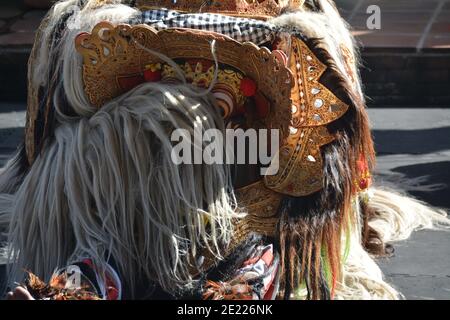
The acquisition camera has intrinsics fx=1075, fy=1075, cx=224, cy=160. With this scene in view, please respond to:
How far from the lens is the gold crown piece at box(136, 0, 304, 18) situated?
228cm

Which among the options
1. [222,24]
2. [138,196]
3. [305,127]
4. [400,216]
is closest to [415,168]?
[400,216]

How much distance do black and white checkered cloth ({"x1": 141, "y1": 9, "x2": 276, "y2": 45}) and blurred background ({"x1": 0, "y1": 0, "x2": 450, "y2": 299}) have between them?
643 millimetres

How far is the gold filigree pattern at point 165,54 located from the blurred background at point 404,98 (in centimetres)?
56

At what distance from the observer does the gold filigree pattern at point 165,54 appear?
2.09 m

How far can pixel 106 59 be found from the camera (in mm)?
2117

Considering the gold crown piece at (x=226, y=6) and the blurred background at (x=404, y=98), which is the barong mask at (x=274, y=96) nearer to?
the gold crown piece at (x=226, y=6)

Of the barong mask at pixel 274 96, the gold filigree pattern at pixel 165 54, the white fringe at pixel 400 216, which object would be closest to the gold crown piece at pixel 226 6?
the barong mask at pixel 274 96

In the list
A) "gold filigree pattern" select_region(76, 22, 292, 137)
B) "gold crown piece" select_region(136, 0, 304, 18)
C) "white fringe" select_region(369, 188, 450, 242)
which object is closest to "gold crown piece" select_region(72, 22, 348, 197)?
"gold filigree pattern" select_region(76, 22, 292, 137)

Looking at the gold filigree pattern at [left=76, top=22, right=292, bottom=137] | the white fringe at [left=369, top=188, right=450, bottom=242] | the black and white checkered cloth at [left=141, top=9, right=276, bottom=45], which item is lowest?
the white fringe at [left=369, top=188, right=450, bottom=242]

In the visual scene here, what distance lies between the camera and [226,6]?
229 cm

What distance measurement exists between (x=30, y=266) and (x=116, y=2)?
61 centimetres

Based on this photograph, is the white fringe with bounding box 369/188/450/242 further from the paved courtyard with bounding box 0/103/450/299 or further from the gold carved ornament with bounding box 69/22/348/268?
the gold carved ornament with bounding box 69/22/348/268

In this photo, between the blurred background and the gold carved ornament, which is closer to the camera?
the gold carved ornament

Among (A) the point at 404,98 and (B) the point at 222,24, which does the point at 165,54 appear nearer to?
(B) the point at 222,24
